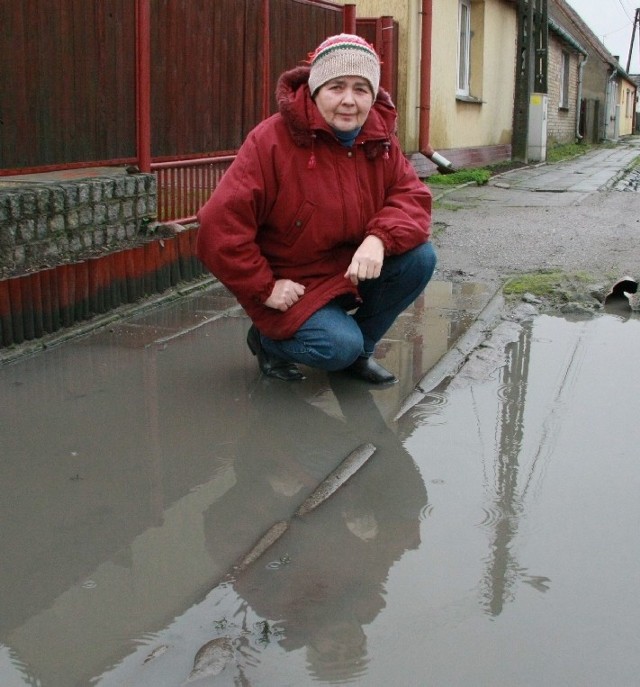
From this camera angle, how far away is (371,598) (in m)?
2.29

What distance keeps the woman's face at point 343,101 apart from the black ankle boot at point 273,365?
96 cm

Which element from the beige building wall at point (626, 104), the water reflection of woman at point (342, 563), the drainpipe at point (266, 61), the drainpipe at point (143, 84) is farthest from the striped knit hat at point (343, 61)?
the beige building wall at point (626, 104)

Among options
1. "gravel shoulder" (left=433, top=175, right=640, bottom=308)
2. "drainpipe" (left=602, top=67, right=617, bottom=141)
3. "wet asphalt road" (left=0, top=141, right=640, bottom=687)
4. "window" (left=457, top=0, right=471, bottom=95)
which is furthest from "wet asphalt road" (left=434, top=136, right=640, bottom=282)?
"drainpipe" (left=602, top=67, right=617, bottom=141)

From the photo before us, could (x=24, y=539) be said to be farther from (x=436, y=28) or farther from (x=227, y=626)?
(x=436, y=28)

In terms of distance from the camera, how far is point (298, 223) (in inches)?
146

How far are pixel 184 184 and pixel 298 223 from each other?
2.67 m

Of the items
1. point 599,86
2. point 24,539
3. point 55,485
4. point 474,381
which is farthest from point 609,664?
point 599,86

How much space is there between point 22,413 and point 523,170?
43.9 ft

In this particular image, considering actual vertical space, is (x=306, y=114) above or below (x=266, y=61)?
below

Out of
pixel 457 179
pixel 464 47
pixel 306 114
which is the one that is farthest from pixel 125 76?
pixel 464 47

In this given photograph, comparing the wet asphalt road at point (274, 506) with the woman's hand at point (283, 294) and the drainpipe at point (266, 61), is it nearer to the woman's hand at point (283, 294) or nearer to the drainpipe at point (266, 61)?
the woman's hand at point (283, 294)

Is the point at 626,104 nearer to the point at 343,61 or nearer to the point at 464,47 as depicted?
the point at 464,47

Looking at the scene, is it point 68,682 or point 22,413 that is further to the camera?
point 22,413

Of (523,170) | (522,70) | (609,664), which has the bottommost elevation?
(609,664)
